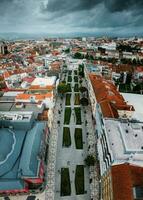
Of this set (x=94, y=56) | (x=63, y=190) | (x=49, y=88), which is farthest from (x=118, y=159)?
(x=94, y=56)

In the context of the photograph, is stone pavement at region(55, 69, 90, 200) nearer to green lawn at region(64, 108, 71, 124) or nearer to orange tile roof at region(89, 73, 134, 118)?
green lawn at region(64, 108, 71, 124)

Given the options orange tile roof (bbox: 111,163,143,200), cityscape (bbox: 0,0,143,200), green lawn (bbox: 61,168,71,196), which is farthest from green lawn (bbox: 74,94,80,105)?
orange tile roof (bbox: 111,163,143,200)

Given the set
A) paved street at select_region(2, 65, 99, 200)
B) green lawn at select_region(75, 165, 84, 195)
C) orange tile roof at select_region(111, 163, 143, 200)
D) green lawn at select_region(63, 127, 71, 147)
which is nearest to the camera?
orange tile roof at select_region(111, 163, 143, 200)

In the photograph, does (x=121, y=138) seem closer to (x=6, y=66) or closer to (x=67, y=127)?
(x=67, y=127)

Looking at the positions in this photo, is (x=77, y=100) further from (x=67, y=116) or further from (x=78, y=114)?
(x=67, y=116)

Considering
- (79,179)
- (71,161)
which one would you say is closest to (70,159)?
(71,161)
